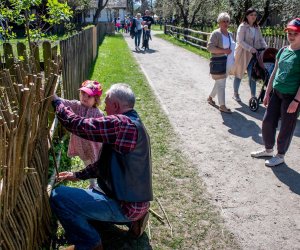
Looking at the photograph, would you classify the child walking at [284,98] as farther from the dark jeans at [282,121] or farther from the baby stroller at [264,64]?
the baby stroller at [264,64]

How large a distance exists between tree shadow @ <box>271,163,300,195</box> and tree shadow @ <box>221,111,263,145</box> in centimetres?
93

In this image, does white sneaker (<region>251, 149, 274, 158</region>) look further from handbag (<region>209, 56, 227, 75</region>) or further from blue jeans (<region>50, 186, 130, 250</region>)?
blue jeans (<region>50, 186, 130, 250</region>)

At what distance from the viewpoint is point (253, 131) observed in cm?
639

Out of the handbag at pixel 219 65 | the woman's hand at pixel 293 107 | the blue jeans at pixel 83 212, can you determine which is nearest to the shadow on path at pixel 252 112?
the handbag at pixel 219 65

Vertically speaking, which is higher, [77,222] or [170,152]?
[77,222]

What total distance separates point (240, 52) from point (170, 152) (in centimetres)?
338

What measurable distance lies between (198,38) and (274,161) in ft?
54.5

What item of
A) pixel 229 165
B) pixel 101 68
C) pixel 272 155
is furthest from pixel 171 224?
pixel 101 68

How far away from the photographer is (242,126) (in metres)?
6.61

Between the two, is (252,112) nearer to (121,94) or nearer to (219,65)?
(219,65)

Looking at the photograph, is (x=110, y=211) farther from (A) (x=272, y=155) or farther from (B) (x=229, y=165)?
(A) (x=272, y=155)

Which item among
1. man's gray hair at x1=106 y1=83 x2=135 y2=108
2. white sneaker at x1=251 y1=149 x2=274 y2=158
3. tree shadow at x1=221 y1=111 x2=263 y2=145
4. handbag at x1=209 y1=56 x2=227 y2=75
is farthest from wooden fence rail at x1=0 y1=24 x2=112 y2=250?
handbag at x1=209 y1=56 x2=227 y2=75

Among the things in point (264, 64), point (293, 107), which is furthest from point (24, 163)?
point (264, 64)

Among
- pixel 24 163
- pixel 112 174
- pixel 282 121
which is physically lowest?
pixel 282 121
